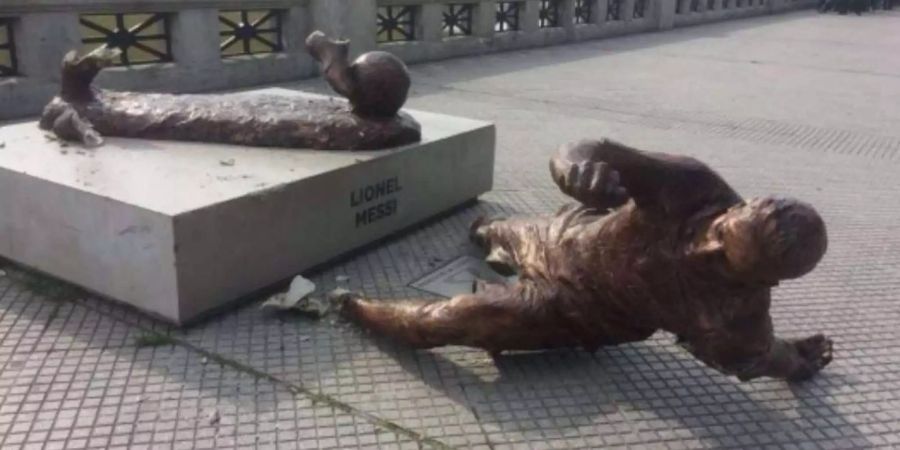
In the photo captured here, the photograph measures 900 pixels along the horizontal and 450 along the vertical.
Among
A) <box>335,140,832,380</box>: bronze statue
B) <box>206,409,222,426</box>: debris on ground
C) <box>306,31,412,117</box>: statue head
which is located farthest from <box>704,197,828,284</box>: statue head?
<box>306,31,412,117</box>: statue head

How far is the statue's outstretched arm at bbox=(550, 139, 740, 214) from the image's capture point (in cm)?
236

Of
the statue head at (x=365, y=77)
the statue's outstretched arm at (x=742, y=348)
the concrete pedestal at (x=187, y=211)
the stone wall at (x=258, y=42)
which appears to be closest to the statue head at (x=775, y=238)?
the statue's outstretched arm at (x=742, y=348)

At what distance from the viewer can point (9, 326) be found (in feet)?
11.1

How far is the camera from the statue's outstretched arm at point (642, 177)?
7.74 ft

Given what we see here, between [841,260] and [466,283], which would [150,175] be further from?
[841,260]

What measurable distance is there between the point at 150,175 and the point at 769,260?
2527 millimetres

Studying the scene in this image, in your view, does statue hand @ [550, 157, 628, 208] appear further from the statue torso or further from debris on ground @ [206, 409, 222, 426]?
debris on ground @ [206, 409, 222, 426]

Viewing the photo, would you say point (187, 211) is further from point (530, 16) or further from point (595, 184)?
point (530, 16)

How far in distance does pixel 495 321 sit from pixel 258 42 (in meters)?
7.42

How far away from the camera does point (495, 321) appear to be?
9.78ft

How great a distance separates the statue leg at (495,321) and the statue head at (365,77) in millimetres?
1422

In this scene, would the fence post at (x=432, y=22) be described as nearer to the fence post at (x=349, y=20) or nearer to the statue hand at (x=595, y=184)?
the fence post at (x=349, y=20)

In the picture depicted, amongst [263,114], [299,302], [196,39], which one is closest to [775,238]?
[299,302]

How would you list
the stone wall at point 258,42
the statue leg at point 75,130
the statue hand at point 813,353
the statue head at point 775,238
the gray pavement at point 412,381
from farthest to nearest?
the stone wall at point 258,42, the statue leg at point 75,130, the statue hand at point 813,353, the gray pavement at point 412,381, the statue head at point 775,238
